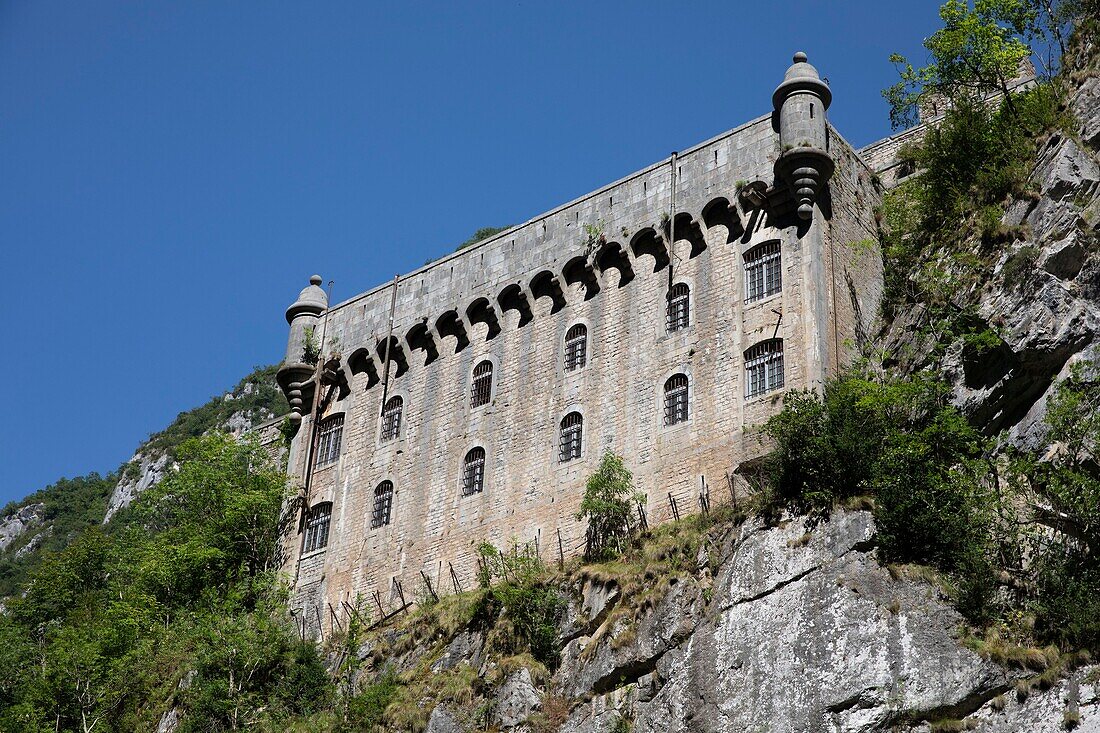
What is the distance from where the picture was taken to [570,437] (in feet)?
112

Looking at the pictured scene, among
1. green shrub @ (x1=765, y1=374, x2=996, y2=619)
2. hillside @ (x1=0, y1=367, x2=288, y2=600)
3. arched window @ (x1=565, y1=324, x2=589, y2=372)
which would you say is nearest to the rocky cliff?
green shrub @ (x1=765, y1=374, x2=996, y2=619)

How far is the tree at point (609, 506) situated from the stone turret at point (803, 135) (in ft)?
21.5

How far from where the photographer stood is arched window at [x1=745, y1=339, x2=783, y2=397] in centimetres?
3161

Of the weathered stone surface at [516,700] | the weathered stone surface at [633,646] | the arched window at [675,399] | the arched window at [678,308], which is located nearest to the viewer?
the weathered stone surface at [633,646]

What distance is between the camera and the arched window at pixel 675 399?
107 ft

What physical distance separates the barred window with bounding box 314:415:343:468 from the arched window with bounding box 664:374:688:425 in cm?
986

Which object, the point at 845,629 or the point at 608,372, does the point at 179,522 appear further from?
the point at 845,629

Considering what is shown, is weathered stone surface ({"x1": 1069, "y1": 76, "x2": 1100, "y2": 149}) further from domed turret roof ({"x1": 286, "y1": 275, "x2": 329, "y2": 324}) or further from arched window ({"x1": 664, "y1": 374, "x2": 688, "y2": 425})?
domed turret roof ({"x1": 286, "y1": 275, "x2": 329, "y2": 324})

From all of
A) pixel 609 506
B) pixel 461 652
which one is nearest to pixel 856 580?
pixel 609 506

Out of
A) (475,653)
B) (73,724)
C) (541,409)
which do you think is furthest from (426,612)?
(73,724)

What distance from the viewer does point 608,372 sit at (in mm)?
34250

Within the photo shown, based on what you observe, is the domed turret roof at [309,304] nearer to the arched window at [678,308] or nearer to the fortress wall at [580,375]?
the fortress wall at [580,375]

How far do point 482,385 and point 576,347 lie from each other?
2702 mm

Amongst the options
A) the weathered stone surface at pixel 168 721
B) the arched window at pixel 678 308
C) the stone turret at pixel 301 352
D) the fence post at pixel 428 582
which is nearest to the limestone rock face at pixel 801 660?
the fence post at pixel 428 582
